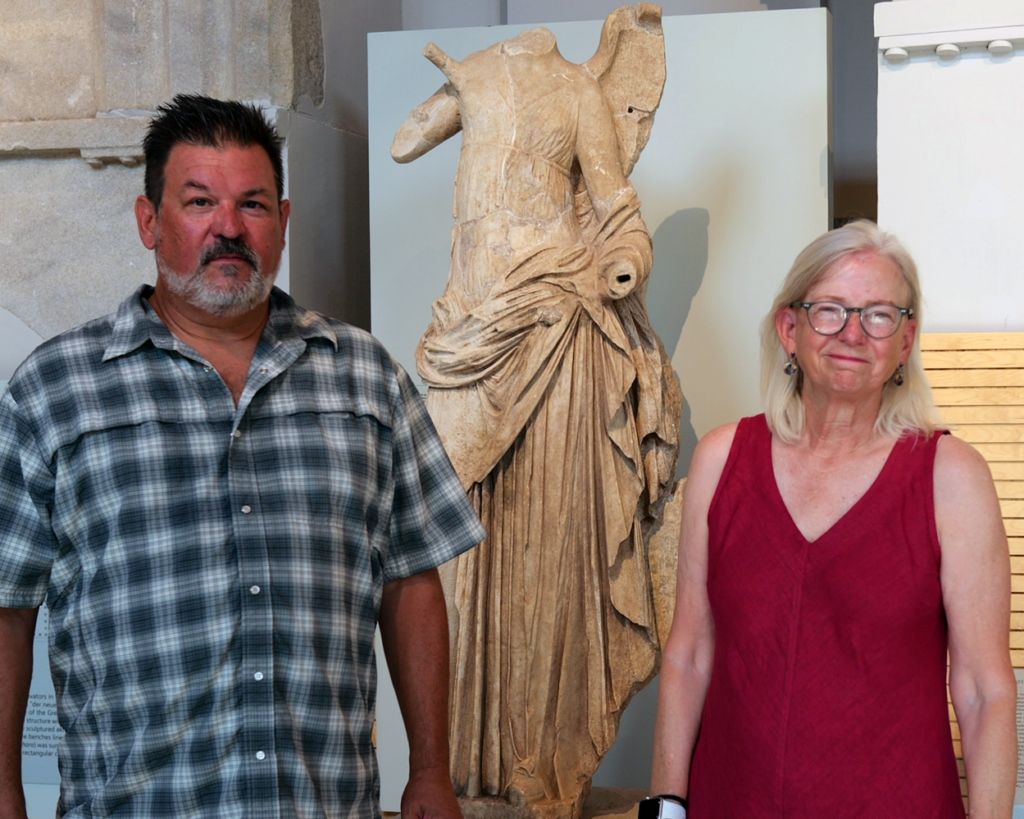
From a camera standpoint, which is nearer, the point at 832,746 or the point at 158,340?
the point at 832,746

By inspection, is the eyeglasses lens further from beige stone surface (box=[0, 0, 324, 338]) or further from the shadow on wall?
beige stone surface (box=[0, 0, 324, 338])

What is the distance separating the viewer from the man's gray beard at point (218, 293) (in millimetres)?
2092

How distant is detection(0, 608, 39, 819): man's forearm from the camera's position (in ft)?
6.51

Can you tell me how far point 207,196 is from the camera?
2127mm

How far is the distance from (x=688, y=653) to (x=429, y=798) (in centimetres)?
50

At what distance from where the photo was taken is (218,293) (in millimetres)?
2094

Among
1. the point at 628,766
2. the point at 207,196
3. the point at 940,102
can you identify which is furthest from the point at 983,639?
the point at 628,766

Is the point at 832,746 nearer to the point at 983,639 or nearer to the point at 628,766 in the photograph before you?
the point at 983,639

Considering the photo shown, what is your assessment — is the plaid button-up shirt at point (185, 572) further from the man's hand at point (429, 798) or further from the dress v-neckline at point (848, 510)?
the dress v-neckline at point (848, 510)

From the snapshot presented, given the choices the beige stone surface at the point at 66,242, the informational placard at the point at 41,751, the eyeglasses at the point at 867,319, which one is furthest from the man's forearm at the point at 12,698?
the beige stone surface at the point at 66,242

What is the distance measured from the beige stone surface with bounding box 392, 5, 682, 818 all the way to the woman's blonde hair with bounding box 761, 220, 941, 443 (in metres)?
1.64

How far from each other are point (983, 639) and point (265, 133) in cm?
143

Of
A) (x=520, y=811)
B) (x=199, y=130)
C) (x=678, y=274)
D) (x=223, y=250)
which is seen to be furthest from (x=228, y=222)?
(x=678, y=274)

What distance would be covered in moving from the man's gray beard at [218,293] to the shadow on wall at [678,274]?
3211 mm
